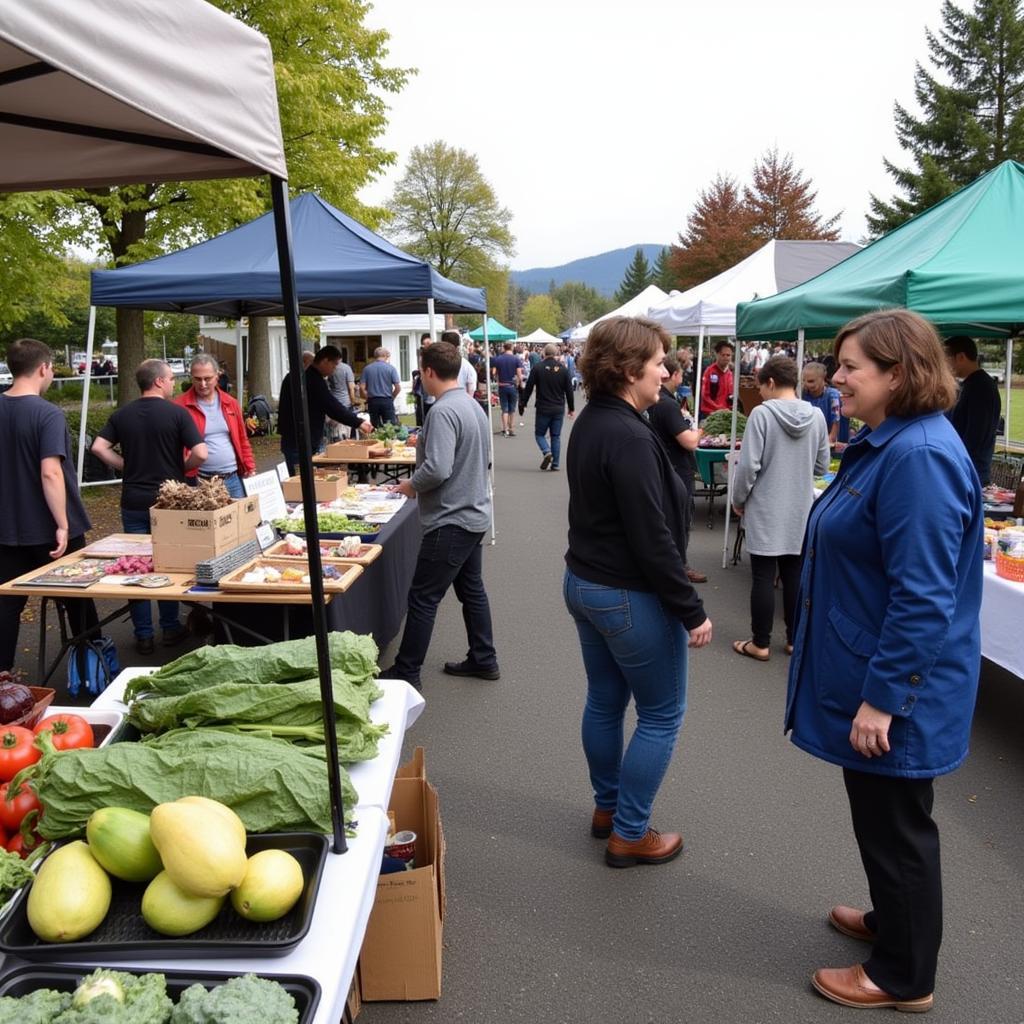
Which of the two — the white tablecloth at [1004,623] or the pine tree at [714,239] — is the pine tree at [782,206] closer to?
the pine tree at [714,239]

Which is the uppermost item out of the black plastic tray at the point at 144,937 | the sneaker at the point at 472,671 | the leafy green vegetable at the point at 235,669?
the leafy green vegetable at the point at 235,669

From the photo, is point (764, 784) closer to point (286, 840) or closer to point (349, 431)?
point (286, 840)

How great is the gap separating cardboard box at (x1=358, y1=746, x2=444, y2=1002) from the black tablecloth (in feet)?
5.96

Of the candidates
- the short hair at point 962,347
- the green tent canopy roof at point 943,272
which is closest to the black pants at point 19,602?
the green tent canopy roof at point 943,272

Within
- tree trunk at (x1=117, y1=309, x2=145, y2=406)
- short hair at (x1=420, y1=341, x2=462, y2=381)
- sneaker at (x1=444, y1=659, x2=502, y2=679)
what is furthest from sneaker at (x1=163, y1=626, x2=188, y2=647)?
tree trunk at (x1=117, y1=309, x2=145, y2=406)

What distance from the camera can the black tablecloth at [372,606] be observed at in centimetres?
471

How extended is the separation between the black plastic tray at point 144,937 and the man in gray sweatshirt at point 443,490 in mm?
3100

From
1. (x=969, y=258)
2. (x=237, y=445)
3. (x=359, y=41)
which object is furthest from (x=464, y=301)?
(x=359, y=41)

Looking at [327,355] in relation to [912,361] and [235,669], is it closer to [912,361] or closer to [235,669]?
[235,669]

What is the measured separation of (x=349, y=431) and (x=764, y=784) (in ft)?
44.6

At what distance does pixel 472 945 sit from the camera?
9.43 ft

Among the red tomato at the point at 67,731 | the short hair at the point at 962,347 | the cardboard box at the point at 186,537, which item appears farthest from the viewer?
the short hair at the point at 962,347

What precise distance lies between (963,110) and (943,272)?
37960mm

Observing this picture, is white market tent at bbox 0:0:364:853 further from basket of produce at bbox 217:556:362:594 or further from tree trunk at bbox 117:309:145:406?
tree trunk at bbox 117:309:145:406
